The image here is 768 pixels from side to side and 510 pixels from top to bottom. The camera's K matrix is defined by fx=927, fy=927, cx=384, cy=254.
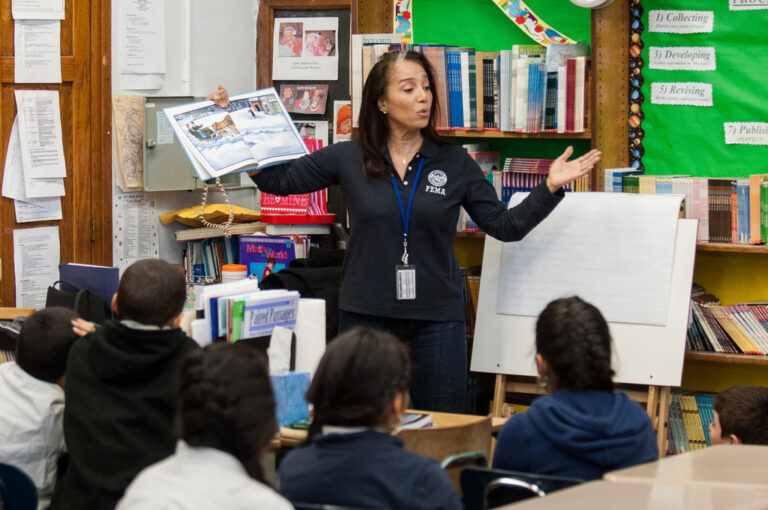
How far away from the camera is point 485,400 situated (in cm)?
438

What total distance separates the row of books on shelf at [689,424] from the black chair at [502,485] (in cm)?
205

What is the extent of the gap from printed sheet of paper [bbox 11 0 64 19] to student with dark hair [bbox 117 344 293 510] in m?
2.75

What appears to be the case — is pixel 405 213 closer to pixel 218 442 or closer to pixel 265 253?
pixel 265 253

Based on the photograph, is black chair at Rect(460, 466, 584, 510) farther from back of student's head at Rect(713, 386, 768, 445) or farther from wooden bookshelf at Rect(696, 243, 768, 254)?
wooden bookshelf at Rect(696, 243, 768, 254)

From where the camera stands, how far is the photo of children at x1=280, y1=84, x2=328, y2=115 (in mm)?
5066

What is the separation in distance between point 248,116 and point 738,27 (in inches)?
84.2

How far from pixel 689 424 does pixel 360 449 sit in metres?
2.57

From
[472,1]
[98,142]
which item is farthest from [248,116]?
[472,1]

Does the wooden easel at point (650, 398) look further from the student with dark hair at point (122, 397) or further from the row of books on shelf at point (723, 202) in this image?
the student with dark hair at point (122, 397)

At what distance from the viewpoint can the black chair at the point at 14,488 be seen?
7.00 ft

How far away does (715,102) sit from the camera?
4027 millimetres

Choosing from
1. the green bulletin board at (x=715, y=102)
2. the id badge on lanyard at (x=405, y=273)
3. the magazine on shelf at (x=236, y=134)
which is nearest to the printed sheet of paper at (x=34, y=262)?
the magazine on shelf at (x=236, y=134)

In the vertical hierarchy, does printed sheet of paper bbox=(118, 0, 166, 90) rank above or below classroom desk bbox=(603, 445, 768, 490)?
above

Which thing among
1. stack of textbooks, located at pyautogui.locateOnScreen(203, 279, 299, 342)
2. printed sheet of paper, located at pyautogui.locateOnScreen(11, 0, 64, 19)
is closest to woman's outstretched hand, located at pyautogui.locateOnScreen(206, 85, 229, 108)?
stack of textbooks, located at pyautogui.locateOnScreen(203, 279, 299, 342)
